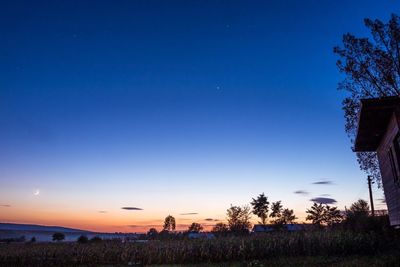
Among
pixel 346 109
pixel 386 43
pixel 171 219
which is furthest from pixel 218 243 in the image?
pixel 171 219

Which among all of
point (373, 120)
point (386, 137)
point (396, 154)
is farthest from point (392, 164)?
Answer: point (373, 120)

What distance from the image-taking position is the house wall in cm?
1587

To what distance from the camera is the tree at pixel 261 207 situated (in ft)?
390

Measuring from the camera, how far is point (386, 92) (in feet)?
98.7

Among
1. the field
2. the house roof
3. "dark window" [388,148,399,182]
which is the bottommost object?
the field

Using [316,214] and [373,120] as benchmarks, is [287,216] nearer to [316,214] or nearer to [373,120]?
[316,214]

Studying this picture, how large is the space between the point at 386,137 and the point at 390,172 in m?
1.90

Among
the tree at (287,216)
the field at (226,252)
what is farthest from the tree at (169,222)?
the field at (226,252)

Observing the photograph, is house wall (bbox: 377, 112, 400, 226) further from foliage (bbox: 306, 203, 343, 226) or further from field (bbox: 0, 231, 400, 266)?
foliage (bbox: 306, 203, 343, 226)

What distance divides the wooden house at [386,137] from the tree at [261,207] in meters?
100

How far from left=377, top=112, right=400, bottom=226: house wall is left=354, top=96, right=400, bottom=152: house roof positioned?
322 mm

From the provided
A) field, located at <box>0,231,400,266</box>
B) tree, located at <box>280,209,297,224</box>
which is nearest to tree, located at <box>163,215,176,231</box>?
tree, located at <box>280,209,297,224</box>

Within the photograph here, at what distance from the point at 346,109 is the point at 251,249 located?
1595cm

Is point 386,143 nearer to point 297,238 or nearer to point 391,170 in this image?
point 391,170
